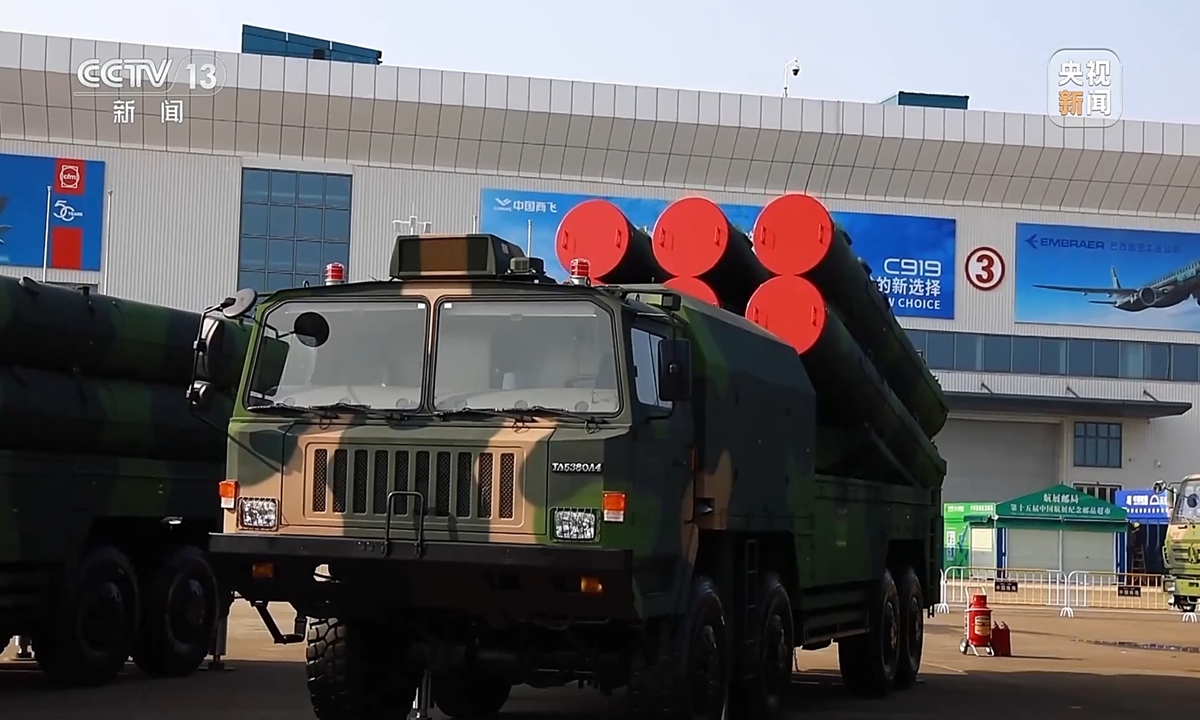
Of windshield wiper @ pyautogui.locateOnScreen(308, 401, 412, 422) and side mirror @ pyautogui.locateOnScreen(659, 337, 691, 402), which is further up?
side mirror @ pyautogui.locateOnScreen(659, 337, 691, 402)

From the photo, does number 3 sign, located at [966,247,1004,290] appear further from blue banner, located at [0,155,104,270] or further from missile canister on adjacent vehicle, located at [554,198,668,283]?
missile canister on adjacent vehicle, located at [554,198,668,283]

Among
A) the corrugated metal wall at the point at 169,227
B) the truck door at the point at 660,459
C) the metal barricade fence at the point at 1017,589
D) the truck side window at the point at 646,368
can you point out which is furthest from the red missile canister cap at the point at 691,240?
the corrugated metal wall at the point at 169,227

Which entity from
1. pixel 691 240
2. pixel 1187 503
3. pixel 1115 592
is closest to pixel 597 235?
pixel 691 240

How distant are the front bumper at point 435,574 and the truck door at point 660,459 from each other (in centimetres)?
32

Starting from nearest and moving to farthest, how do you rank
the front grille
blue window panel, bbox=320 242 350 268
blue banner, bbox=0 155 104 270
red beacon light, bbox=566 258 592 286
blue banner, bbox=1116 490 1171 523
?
the front grille, red beacon light, bbox=566 258 592 286, blue banner, bbox=1116 490 1171 523, blue banner, bbox=0 155 104 270, blue window panel, bbox=320 242 350 268

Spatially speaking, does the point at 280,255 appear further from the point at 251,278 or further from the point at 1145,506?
the point at 1145,506

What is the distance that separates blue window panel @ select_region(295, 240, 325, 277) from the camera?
49.1 metres

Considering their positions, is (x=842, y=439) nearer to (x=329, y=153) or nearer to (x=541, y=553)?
(x=541, y=553)

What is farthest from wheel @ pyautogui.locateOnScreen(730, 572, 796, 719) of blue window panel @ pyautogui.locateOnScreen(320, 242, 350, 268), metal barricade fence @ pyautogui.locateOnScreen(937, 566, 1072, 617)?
blue window panel @ pyautogui.locateOnScreen(320, 242, 350, 268)

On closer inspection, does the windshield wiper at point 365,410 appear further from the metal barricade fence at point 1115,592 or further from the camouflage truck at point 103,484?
the metal barricade fence at point 1115,592

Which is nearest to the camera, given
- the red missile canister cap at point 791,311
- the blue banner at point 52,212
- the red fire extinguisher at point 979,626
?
the red missile canister cap at point 791,311

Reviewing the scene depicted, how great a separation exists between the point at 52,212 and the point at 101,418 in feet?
123

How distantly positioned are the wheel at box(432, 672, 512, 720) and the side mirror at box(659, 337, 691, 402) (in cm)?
303

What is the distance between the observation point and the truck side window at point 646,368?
27.9ft
